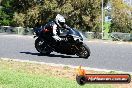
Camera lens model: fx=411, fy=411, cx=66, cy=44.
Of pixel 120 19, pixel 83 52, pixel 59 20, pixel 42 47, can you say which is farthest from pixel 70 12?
pixel 83 52

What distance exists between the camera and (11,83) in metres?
7.67

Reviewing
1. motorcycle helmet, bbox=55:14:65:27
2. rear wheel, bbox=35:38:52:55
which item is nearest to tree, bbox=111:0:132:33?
rear wheel, bbox=35:38:52:55

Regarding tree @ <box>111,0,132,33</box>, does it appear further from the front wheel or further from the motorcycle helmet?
the front wheel

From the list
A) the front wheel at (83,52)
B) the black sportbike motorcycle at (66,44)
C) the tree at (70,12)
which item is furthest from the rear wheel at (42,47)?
the tree at (70,12)

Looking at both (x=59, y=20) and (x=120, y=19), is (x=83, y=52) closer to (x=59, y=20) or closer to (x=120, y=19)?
(x=59, y=20)

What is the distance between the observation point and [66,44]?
51.8ft

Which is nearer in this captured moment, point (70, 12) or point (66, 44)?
point (66, 44)

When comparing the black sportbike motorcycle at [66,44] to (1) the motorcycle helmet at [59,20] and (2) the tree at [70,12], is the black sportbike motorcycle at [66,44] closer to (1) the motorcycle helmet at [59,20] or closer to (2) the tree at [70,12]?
(1) the motorcycle helmet at [59,20]

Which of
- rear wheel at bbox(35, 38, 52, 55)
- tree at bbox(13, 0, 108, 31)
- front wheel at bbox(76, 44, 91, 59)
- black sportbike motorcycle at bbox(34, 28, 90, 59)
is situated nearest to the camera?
front wheel at bbox(76, 44, 91, 59)

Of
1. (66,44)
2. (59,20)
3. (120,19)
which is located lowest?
(120,19)

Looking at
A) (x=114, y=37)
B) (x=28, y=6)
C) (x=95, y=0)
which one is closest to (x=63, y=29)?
(x=114, y=37)

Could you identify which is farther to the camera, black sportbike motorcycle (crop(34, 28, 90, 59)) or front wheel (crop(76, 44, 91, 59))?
black sportbike motorcycle (crop(34, 28, 90, 59))

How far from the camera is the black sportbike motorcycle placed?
15453 mm

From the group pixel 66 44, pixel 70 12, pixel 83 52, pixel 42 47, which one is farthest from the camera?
pixel 70 12
